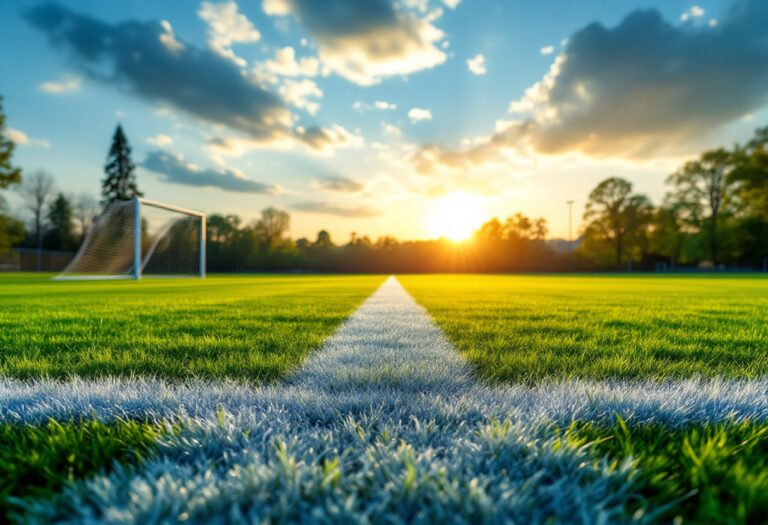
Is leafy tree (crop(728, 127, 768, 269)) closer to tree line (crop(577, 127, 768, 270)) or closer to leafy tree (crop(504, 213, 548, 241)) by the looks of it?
tree line (crop(577, 127, 768, 270))

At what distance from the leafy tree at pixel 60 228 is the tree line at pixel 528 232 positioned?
0.11 meters

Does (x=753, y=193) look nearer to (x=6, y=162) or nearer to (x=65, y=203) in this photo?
(x=6, y=162)

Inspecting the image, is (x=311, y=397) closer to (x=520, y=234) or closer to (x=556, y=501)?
(x=556, y=501)

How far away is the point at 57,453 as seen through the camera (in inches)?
39.9

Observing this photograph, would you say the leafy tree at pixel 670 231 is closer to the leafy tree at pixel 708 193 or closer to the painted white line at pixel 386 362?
the leafy tree at pixel 708 193

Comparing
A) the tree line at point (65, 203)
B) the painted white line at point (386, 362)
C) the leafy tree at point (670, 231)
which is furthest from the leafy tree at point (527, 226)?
the painted white line at point (386, 362)

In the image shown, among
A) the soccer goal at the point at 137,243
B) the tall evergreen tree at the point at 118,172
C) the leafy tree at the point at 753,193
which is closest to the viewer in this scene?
the soccer goal at the point at 137,243

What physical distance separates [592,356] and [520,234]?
186 ft

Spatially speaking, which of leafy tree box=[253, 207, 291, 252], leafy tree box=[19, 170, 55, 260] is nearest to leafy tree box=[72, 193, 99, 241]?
leafy tree box=[19, 170, 55, 260]

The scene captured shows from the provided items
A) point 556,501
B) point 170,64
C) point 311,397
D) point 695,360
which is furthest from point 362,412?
point 170,64

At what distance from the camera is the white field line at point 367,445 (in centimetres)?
75

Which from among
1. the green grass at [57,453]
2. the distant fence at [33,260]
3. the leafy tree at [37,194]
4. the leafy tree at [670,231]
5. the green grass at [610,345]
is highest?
the leafy tree at [37,194]

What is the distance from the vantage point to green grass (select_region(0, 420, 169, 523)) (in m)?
0.87

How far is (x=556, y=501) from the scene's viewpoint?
0.77 meters
